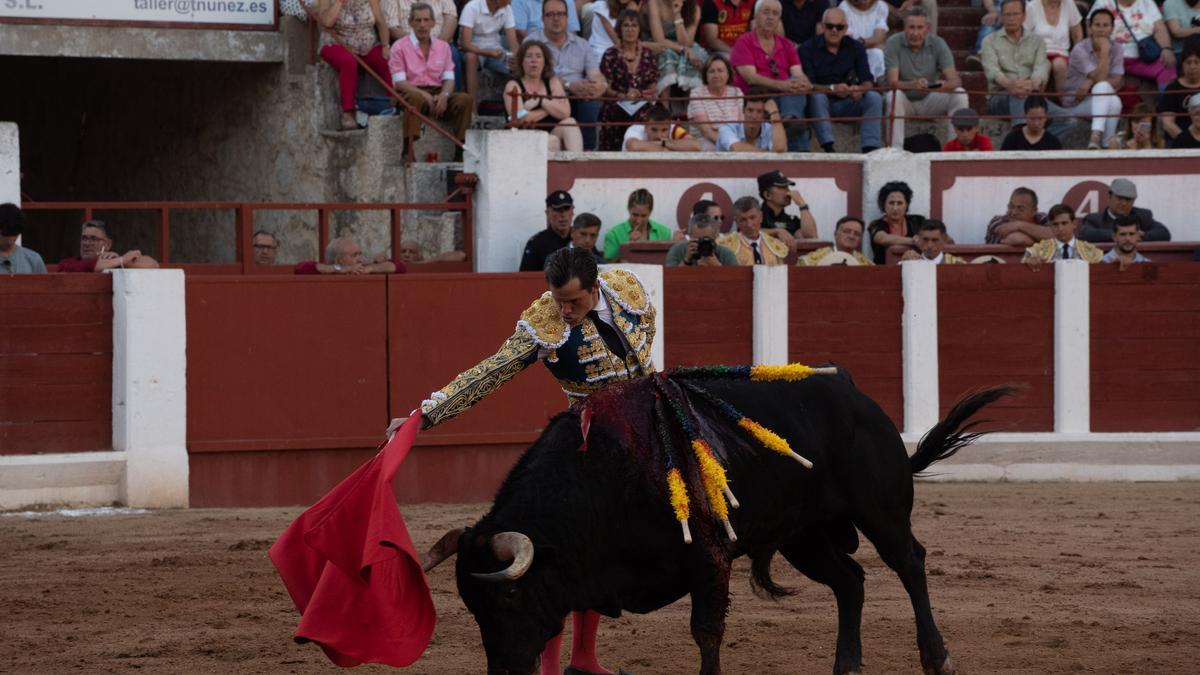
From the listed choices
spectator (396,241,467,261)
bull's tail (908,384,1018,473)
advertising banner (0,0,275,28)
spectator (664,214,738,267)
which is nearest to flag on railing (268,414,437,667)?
bull's tail (908,384,1018,473)

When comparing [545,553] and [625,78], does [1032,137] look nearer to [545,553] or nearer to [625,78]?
[625,78]

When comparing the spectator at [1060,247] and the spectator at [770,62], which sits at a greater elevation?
the spectator at [770,62]

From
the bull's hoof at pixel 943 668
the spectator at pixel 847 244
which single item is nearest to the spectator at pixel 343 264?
the spectator at pixel 847 244

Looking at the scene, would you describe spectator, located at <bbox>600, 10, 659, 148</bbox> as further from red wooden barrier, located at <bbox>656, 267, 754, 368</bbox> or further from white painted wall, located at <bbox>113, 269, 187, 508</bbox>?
white painted wall, located at <bbox>113, 269, 187, 508</bbox>

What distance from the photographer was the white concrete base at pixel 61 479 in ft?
26.0

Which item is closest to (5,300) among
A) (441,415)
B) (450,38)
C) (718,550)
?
(450,38)

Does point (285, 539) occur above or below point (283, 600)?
above

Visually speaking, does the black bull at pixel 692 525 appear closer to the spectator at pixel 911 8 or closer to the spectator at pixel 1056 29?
the spectator at pixel 1056 29

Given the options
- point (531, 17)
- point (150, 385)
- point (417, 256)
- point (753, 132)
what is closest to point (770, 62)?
point (753, 132)

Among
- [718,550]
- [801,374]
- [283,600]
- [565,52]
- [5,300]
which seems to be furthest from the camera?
[565,52]

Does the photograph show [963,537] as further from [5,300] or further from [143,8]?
[143,8]

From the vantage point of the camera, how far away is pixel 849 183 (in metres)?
10.1

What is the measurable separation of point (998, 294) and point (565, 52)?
2973mm

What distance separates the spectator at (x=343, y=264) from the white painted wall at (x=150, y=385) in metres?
0.68
